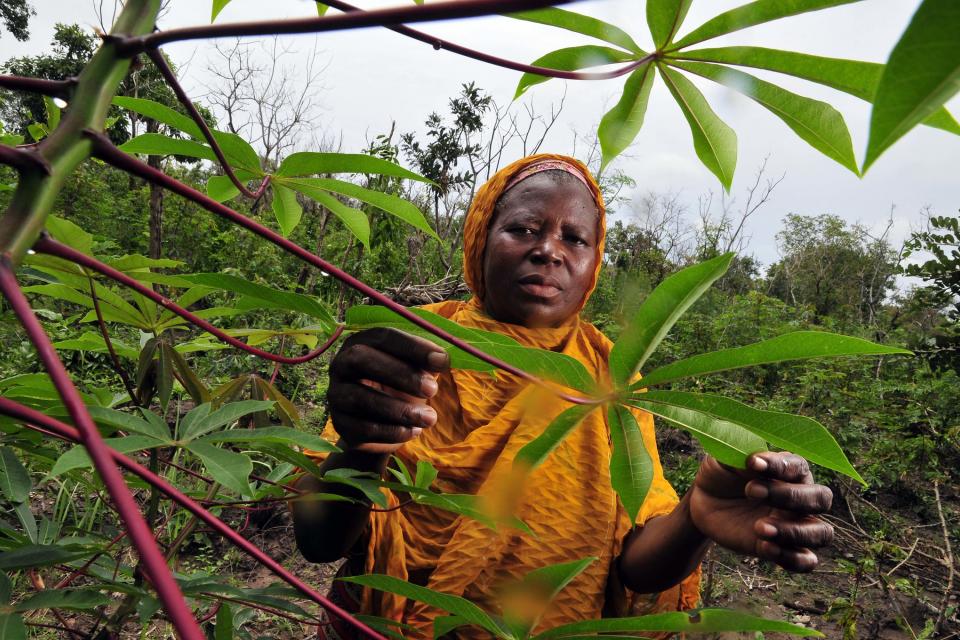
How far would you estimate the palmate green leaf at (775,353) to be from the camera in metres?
0.30

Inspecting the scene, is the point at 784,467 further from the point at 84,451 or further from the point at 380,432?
the point at 84,451

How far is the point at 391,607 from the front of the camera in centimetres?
77

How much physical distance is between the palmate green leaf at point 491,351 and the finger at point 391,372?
0.03 meters

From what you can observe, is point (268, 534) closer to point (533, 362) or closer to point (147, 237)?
point (533, 362)

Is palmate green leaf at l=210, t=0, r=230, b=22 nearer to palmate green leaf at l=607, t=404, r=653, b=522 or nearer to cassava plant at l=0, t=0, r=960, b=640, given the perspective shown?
cassava plant at l=0, t=0, r=960, b=640

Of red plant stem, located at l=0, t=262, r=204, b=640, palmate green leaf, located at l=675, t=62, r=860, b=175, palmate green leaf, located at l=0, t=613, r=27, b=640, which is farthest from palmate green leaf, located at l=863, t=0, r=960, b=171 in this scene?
palmate green leaf, located at l=0, t=613, r=27, b=640

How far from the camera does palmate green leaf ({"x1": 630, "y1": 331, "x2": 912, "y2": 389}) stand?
0.99 ft

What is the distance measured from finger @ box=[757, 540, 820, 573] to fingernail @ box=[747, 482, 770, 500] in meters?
0.04

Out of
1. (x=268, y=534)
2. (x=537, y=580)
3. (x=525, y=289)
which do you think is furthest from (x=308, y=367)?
(x=537, y=580)

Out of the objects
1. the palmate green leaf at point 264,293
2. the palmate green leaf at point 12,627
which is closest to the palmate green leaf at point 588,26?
the palmate green leaf at point 264,293

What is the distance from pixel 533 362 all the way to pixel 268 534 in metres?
2.05

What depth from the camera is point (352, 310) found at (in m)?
0.36

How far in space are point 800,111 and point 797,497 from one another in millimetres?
297

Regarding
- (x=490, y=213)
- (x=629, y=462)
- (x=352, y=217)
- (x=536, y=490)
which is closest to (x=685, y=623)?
(x=629, y=462)
